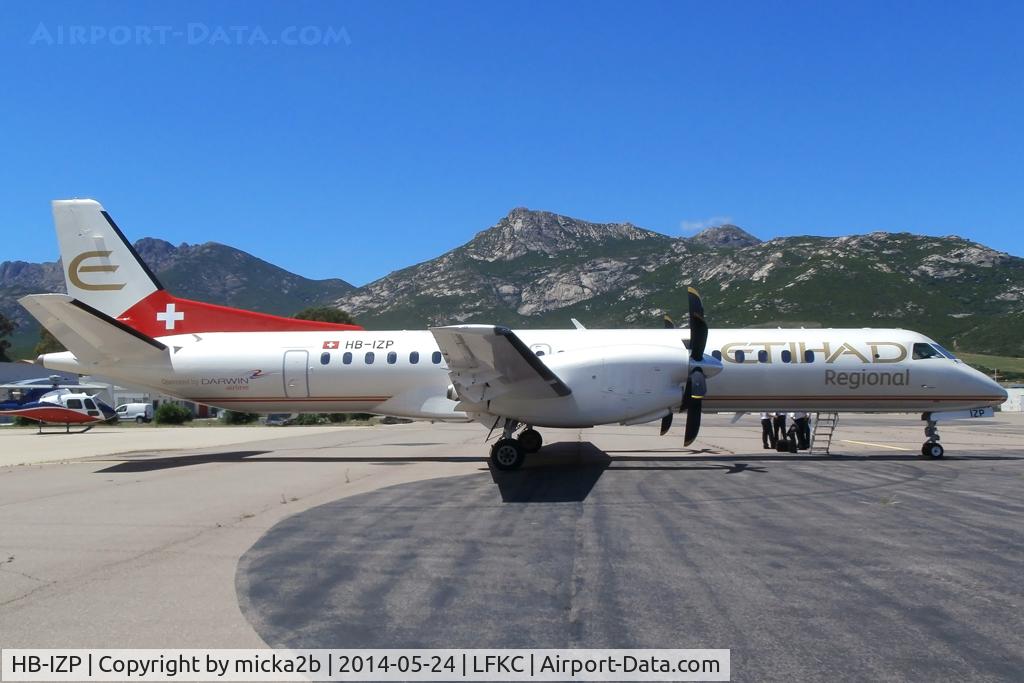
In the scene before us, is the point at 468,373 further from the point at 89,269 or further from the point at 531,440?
the point at 89,269

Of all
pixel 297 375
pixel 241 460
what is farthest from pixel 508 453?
pixel 241 460

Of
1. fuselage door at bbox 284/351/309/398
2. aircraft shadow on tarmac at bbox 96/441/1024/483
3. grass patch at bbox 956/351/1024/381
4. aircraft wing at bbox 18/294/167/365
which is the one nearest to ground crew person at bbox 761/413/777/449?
→ aircraft shadow on tarmac at bbox 96/441/1024/483

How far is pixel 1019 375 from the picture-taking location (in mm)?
79438

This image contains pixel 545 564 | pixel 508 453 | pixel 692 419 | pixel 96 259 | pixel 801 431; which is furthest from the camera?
pixel 801 431

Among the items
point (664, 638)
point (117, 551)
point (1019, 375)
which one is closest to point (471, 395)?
point (117, 551)

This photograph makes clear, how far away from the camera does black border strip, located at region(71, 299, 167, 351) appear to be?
15672 mm

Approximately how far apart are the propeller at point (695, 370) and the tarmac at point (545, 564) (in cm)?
109

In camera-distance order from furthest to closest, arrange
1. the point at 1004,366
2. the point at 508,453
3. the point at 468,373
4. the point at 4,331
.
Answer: the point at 4,331
the point at 1004,366
the point at 508,453
the point at 468,373

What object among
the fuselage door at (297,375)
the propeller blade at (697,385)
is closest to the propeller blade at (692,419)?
the propeller blade at (697,385)

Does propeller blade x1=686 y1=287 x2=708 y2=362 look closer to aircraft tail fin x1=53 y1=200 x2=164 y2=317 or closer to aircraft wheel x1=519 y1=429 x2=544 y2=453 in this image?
aircraft wheel x1=519 y1=429 x2=544 y2=453

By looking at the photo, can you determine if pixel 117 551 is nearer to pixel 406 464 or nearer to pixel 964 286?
pixel 406 464

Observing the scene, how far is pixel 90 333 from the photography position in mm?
16516

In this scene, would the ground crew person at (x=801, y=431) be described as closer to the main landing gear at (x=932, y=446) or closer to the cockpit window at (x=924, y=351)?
the main landing gear at (x=932, y=446)

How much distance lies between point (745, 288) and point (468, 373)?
15447cm
